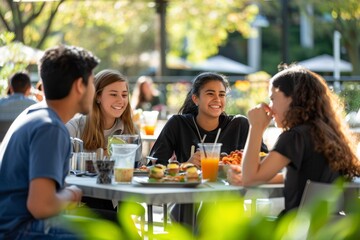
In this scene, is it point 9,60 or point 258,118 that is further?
point 9,60

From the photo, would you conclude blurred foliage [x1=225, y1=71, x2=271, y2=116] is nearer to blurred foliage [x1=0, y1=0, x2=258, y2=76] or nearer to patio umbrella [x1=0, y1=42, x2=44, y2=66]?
blurred foliage [x1=0, y1=0, x2=258, y2=76]

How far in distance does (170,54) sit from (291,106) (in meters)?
31.5

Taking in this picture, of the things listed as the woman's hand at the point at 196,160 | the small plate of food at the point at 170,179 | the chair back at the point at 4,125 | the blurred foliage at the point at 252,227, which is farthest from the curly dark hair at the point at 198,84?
the blurred foliage at the point at 252,227

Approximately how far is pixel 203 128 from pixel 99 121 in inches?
24.7

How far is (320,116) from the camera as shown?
4105mm

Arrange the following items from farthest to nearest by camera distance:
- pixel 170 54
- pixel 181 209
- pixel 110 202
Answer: pixel 170 54, pixel 110 202, pixel 181 209

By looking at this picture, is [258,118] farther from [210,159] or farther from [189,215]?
[189,215]

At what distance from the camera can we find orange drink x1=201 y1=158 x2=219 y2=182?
435 cm

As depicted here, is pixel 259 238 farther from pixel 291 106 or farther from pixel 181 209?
pixel 181 209

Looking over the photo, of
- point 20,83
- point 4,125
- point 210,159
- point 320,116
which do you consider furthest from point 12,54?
point 320,116

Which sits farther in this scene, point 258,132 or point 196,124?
point 196,124

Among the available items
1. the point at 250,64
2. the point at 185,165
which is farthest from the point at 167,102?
the point at 250,64

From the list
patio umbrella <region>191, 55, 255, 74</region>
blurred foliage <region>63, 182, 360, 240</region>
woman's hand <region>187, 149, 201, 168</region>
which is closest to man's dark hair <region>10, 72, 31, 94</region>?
woman's hand <region>187, 149, 201, 168</region>

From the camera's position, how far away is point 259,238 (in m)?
1.95
